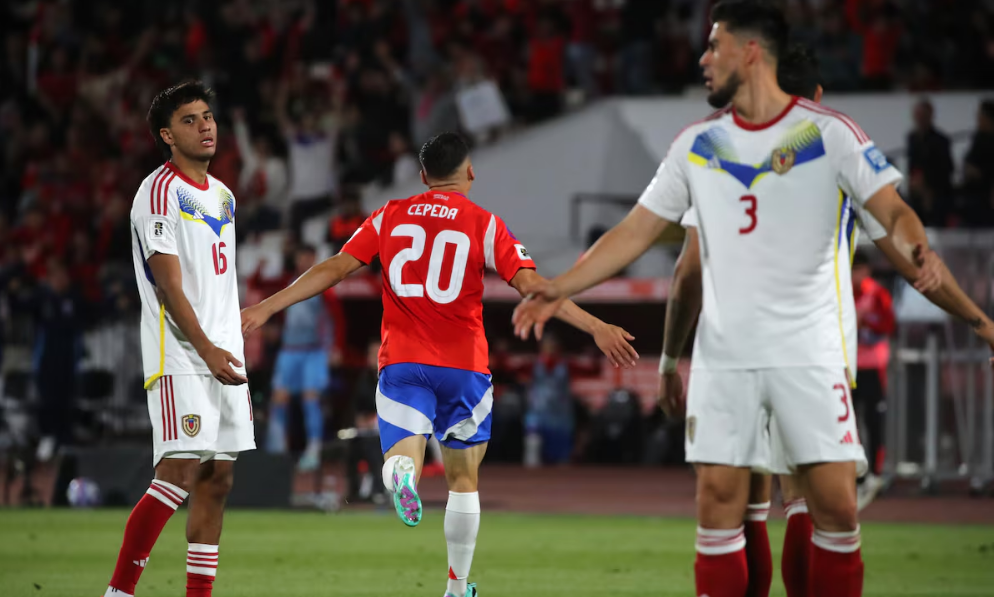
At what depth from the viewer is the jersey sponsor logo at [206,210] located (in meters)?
7.08

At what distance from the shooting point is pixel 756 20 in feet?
17.2

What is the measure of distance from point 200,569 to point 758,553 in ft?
8.70

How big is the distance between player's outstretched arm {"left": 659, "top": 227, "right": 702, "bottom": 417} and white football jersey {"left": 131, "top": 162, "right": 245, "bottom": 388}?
210 cm

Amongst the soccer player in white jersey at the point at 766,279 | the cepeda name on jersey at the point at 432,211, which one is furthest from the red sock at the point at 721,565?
the cepeda name on jersey at the point at 432,211

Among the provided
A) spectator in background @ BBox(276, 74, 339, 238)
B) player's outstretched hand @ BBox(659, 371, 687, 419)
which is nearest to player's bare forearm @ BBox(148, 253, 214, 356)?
player's outstretched hand @ BBox(659, 371, 687, 419)

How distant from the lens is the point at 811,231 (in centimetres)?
521

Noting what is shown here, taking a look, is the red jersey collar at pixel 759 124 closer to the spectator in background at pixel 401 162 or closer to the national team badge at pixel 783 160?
the national team badge at pixel 783 160

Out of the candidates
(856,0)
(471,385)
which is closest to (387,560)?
(471,385)

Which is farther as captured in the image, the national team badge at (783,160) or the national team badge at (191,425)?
the national team badge at (191,425)

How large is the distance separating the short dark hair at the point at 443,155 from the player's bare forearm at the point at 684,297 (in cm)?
208

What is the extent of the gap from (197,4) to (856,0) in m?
12.3

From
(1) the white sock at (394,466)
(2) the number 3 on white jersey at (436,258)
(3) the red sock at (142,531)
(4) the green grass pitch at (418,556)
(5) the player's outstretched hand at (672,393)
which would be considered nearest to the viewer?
(5) the player's outstretched hand at (672,393)

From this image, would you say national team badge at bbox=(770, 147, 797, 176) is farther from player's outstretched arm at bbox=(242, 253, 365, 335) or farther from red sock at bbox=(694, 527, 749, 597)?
player's outstretched arm at bbox=(242, 253, 365, 335)

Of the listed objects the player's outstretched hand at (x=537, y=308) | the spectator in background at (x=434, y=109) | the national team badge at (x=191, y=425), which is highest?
the spectator in background at (x=434, y=109)
